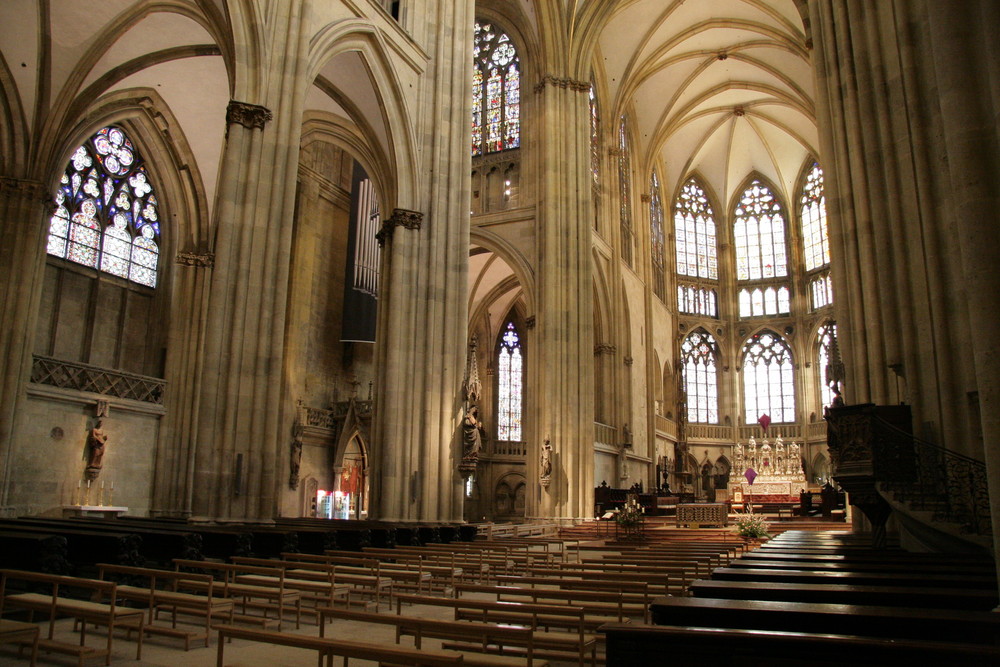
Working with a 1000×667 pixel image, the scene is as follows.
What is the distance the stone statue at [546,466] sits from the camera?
22.9 metres

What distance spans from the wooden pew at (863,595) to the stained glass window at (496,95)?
79.9ft

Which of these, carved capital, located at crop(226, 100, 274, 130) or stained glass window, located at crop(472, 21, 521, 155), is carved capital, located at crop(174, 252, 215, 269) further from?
carved capital, located at crop(226, 100, 274, 130)

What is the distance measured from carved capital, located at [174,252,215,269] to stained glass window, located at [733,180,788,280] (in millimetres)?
31675

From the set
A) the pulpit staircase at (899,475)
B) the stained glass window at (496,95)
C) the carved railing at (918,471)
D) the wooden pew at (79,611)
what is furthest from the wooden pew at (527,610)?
the stained glass window at (496,95)

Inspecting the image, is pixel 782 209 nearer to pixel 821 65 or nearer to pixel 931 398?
pixel 821 65

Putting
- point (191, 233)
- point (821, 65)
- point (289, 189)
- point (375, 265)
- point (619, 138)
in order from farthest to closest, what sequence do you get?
point (619, 138), point (375, 265), point (191, 233), point (821, 65), point (289, 189)

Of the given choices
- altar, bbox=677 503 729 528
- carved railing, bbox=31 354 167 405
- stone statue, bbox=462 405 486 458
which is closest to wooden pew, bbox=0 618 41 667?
stone statue, bbox=462 405 486 458

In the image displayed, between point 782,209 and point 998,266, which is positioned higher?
point 782,209

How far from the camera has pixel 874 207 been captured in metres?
12.2

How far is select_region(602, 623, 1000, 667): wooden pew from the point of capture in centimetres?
228

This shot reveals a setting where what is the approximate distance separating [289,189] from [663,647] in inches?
430

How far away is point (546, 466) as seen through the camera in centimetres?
2289

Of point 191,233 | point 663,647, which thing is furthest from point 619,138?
point 663,647

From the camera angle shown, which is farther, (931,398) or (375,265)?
(375,265)
